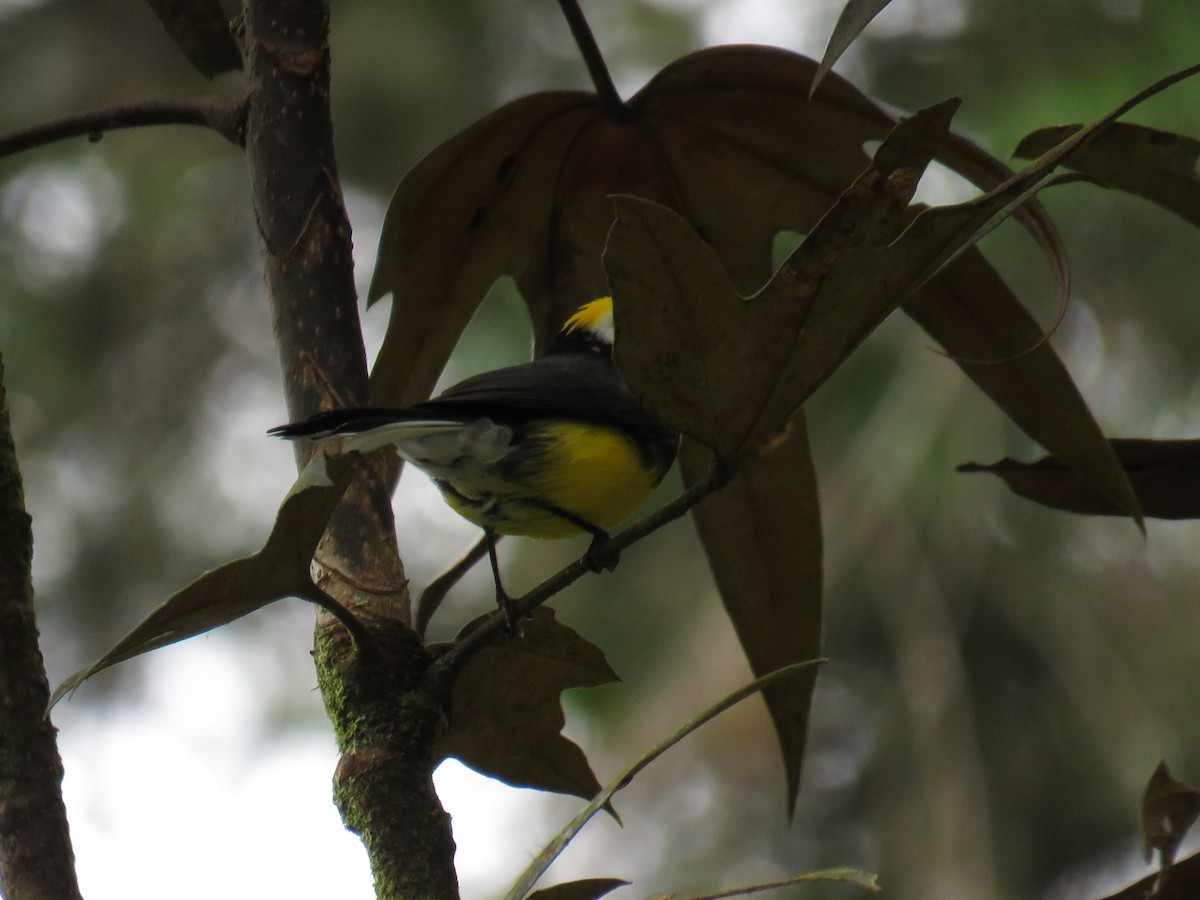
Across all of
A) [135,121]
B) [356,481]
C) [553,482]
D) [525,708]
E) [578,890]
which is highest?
[135,121]

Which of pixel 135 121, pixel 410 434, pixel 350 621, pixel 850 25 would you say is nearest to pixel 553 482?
pixel 410 434

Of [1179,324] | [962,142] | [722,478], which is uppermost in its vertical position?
[1179,324]

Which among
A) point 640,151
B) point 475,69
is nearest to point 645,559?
point 475,69

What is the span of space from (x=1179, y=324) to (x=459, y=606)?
2.74m

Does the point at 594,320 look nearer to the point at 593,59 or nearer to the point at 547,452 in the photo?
the point at 547,452

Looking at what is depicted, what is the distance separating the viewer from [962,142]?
1.29 meters

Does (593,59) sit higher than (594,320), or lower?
lower

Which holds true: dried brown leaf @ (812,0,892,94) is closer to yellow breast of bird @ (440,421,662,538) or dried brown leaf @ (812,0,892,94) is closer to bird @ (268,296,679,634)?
bird @ (268,296,679,634)

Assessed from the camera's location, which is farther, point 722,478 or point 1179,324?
point 1179,324

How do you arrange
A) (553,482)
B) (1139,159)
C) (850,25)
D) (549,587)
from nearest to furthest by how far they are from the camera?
(850,25) → (549,587) → (1139,159) → (553,482)

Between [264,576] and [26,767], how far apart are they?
0.83 feet

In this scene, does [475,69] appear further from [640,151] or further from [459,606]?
[640,151]

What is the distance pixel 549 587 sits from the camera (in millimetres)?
1051

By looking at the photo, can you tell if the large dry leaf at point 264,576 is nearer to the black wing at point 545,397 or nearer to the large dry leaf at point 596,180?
the black wing at point 545,397
